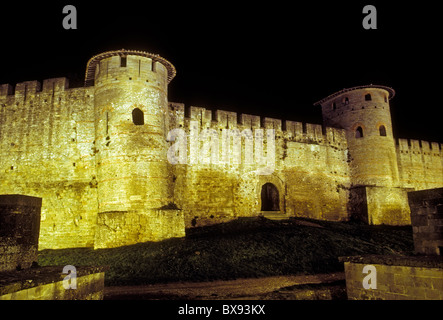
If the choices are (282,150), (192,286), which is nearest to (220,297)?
(192,286)

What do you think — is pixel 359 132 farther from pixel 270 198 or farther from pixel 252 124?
pixel 252 124

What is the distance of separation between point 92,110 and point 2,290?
39.4 feet

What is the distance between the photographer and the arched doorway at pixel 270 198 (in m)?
18.6

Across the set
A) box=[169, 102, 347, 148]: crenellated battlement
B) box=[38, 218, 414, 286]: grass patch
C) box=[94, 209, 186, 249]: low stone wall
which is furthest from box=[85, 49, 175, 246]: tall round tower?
box=[38, 218, 414, 286]: grass patch

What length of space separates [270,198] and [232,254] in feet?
29.2

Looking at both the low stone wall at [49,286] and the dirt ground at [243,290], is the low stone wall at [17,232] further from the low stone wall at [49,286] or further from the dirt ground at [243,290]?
the dirt ground at [243,290]

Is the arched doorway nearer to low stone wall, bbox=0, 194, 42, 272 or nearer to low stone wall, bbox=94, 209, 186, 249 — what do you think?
low stone wall, bbox=94, 209, 186, 249

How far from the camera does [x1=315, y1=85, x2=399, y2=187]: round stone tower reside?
1995 cm

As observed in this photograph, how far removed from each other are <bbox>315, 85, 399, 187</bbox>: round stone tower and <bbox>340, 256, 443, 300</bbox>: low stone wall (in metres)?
14.5

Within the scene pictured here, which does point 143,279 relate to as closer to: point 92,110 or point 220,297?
point 220,297

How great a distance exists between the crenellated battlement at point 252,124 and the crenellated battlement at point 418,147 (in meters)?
4.55

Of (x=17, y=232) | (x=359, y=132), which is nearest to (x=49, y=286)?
(x=17, y=232)

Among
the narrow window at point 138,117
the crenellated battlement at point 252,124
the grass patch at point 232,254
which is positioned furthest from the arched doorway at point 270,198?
the narrow window at point 138,117

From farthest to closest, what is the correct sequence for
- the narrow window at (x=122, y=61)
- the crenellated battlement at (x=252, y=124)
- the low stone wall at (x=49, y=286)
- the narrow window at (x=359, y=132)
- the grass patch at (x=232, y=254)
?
the narrow window at (x=359, y=132) → the crenellated battlement at (x=252, y=124) → the narrow window at (x=122, y=61) → the grass patch at (x=232, y=254) → the low stone wall at (x=49, y=286)
